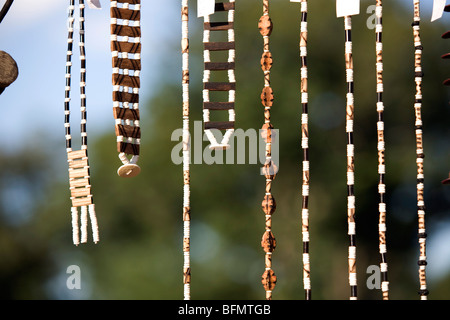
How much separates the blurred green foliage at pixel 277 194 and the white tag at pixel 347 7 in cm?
661

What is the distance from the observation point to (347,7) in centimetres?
523

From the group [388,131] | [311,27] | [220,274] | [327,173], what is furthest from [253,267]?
[311,27]

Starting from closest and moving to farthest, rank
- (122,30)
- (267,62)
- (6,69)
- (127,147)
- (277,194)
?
(267,62), (6,69), (127,147), (122,30), (277,194)

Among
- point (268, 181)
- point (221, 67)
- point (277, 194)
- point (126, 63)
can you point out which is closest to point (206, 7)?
point (221, 67)

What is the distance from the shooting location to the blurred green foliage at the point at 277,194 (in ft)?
39.0

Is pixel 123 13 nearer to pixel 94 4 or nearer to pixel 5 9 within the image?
pixel 94 4

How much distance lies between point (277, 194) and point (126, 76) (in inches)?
259

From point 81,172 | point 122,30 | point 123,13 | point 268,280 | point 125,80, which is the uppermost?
point 123,13

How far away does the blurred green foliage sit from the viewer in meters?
11.9

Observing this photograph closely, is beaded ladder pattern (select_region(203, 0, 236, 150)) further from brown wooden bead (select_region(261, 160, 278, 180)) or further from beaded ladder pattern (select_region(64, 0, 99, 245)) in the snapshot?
beaded ladder pattern (select_region(64, 0, 99, 245))

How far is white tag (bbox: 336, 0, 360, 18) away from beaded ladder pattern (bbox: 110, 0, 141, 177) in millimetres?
1283

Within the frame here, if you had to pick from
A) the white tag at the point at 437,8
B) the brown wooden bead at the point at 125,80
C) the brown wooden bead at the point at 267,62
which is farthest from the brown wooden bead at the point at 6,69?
the white tag at the point at 437,8

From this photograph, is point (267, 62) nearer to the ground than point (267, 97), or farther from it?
farther from it

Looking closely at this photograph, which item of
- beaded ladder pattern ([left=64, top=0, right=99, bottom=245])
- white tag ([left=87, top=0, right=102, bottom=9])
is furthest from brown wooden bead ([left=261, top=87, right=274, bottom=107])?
white tag ([left=87, top=0, right=102, bottom=9])
